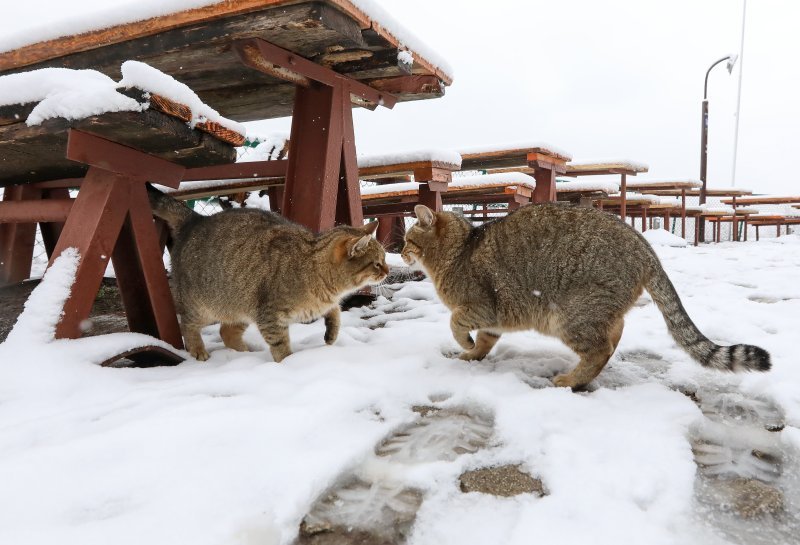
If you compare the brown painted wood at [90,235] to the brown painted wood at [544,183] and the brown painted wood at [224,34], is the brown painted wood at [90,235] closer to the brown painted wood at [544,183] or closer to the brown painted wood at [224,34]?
the brown painted wood at [224,34]

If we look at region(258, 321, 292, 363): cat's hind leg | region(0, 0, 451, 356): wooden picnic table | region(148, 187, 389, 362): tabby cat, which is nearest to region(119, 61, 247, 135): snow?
region(0, 0, 451, 356): wooden picnic table

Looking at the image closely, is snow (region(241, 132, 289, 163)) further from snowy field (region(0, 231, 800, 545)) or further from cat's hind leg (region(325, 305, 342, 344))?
snowy field (region(0, 231, 800, 545))

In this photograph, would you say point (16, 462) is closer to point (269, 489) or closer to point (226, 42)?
point (269, 489)

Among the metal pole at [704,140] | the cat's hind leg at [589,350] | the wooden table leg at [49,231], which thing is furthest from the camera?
the metal pole at [704,140]

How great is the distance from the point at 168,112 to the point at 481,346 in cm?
193

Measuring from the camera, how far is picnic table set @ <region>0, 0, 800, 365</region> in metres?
2.23

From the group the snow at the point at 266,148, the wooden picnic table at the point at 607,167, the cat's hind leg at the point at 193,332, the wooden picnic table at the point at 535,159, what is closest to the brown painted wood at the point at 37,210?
the cat's hind leg at the point at 193,332

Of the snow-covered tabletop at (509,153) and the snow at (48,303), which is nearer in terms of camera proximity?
the snow at (48,303)

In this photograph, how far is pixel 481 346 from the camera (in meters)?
2.83

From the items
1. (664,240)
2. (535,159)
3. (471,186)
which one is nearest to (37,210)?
(471,186)

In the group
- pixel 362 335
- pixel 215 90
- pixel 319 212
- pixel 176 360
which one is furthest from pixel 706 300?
pixel 215 90

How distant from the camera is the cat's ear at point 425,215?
3.08 m

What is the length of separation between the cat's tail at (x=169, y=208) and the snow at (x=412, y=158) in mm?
2249

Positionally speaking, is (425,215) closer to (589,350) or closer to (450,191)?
(589,350)
